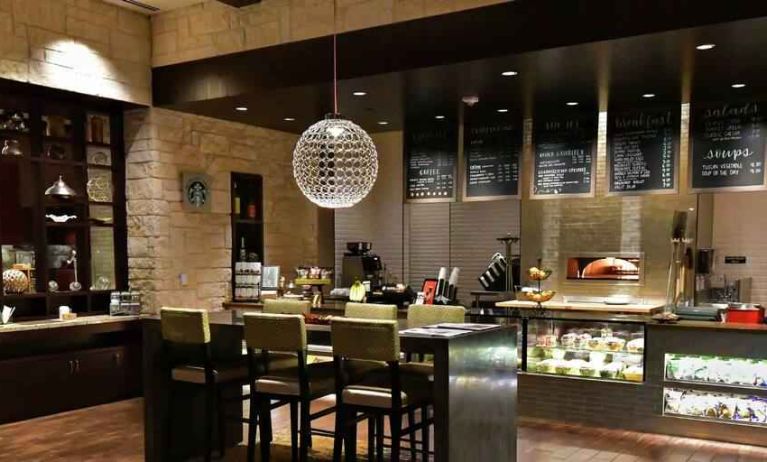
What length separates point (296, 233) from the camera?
7.65 meters

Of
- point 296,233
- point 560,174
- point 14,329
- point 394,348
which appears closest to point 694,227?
point 560,174

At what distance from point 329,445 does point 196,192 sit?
3.05 metres

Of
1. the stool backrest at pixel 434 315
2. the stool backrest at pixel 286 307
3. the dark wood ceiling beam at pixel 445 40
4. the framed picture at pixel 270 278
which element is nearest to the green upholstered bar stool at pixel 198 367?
the stool backrest at pixel 286 307

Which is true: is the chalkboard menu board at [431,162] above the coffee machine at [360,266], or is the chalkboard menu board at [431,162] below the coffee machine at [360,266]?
above

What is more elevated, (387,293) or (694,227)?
(694,227)

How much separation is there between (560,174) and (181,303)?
151 inches

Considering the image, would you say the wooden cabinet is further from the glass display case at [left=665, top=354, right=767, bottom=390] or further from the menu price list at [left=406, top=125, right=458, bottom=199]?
the glass display case at [left=665, top=354, right=767, bottom=390]

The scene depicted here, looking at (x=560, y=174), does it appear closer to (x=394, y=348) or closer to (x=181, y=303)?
(x=394, y=348)

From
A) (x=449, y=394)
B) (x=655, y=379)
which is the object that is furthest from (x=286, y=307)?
(x=655, y=379)

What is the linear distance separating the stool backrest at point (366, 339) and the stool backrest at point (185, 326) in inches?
35.3

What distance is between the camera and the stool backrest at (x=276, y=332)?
3.63m

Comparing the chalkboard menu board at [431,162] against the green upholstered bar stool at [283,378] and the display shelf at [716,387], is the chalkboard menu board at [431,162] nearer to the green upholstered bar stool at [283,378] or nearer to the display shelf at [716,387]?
the display shelf at [716,387]

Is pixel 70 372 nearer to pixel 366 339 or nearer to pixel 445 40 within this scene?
pixel 366 339

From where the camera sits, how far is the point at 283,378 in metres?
3.83
